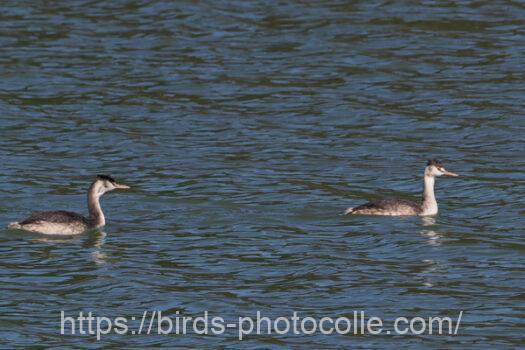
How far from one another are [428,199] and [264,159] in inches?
174

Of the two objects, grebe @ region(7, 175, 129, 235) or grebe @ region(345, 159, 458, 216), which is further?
grebe @ region(345, 159, 458, 216)

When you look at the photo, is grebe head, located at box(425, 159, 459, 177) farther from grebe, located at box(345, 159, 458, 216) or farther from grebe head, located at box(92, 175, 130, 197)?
grebe head, located at box(92, 175, 130, 197)

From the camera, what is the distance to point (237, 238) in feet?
74.6

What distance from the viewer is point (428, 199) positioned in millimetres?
24219

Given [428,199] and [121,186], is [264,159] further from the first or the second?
[428,199]

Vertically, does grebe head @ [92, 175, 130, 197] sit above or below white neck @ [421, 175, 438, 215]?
above

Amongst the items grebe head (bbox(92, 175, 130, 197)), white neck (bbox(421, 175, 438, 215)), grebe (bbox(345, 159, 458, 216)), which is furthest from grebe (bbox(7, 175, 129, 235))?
white neck (bbox(421, 175, 438, 215))

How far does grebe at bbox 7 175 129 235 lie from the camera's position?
22.8 meters

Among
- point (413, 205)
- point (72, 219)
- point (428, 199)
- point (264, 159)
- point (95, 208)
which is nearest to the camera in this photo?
point (72, 219)

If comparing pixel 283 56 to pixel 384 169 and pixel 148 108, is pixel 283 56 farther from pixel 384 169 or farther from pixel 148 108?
pixel 384 169

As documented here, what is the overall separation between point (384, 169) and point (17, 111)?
8.58 m

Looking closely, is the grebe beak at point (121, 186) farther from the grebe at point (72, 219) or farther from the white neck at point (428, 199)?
the white neck at point (428, 199)

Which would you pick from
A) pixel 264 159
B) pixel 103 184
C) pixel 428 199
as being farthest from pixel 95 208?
pixel 428 199

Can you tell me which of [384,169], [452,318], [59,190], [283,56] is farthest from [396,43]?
[452,318]
